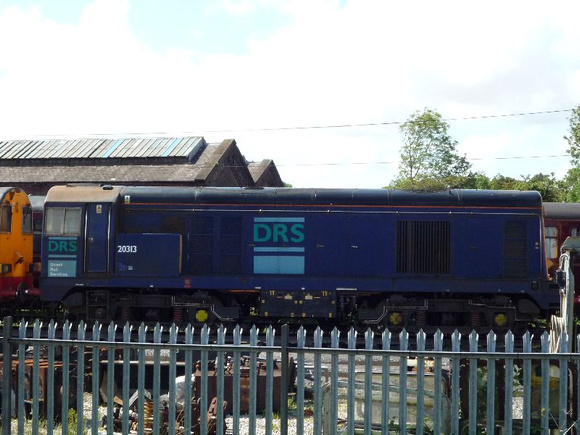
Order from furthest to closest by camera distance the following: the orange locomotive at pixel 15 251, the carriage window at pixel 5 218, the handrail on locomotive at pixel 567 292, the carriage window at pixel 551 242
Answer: the carriage window at pixel 551 242 < the carriage window at pixel 5 218 < the orange locomotive at pixel 15 251 < the handrail on locomotive at pixel 567 292

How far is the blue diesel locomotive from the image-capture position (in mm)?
16688

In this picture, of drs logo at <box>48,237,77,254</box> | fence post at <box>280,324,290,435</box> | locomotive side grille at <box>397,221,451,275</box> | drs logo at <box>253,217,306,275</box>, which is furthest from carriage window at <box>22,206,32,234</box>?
fence post at <box>280,324,290,435</box>

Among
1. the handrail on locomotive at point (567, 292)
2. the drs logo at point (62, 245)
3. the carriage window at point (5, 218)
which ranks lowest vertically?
the handrail on locomotive at point (567, 292)

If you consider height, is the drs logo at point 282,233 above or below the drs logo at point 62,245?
above

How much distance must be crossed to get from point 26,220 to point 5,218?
1.15 m

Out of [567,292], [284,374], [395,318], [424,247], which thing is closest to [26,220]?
[395,318]

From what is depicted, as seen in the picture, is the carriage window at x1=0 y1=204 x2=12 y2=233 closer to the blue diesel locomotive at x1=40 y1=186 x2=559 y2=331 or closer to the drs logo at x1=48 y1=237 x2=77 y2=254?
the blue diesel locomotive at x1=40 y1=186 x2=559 y2=331

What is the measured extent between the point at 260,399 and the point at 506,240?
8522 mm

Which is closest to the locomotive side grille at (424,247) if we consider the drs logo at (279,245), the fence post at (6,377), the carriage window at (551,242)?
the drs logo at (279,245)

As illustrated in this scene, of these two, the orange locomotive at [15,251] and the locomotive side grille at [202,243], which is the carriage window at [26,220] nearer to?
the orange locomotive at [15,251]

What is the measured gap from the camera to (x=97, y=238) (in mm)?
16984

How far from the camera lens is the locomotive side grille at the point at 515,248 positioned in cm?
1662

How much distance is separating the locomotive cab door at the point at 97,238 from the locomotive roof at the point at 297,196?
0.88 feet

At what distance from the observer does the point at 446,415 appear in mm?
8133
